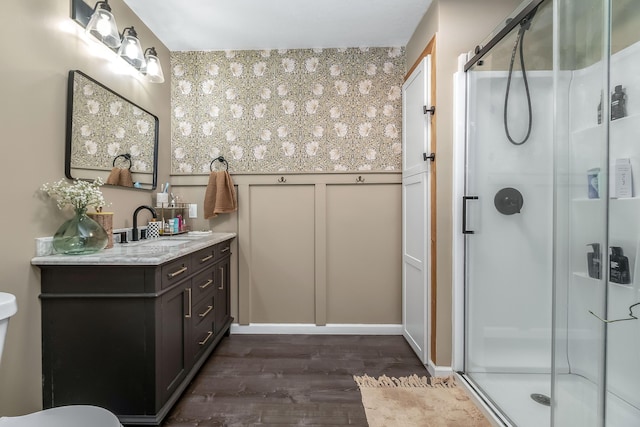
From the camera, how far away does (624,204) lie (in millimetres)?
1357

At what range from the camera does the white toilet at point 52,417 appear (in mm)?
1048

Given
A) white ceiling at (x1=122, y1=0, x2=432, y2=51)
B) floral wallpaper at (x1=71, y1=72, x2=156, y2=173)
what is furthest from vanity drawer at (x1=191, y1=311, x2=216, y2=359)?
white ceiling at (x1=122, y1=0, x2=432, y2=51)

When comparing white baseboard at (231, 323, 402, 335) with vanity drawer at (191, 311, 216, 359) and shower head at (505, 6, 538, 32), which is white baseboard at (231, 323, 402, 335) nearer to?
vanity drawer at (191, 311, 216, 359)

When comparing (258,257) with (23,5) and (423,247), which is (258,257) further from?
(23,5)

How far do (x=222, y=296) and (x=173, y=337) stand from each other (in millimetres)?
847

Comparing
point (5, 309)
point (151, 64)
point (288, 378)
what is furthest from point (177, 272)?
point (151, 64)

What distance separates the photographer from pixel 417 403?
1793 mm

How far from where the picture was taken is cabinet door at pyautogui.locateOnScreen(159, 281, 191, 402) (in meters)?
1.57

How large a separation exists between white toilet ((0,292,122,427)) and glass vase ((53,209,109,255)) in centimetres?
50

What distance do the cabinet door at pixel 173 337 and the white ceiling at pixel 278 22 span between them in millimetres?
1837

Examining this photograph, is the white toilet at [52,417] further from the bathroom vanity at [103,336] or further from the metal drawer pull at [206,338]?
the metal drawer pull at [206,338]

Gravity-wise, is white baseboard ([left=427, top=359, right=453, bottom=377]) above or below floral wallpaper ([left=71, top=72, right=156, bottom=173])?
below

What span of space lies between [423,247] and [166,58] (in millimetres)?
2562

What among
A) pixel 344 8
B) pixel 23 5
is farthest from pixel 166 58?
pixel 344 8
